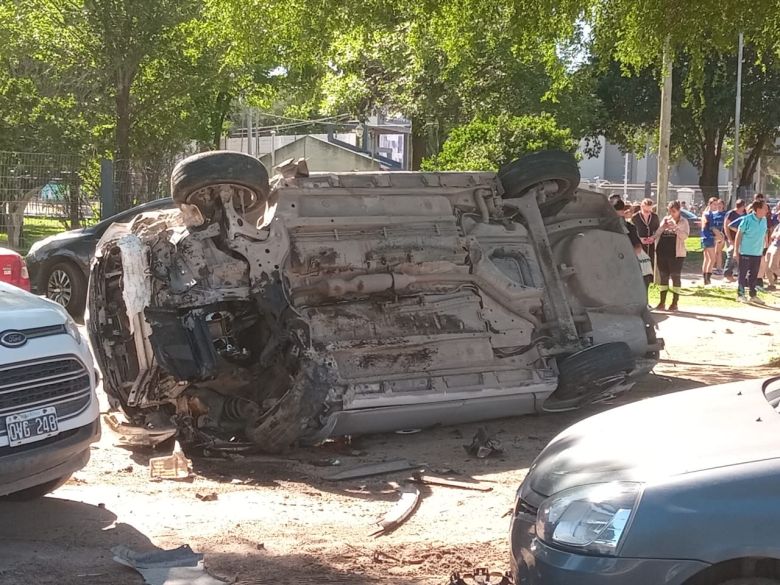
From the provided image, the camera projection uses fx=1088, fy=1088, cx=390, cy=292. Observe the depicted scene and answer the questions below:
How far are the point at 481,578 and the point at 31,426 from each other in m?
2.30

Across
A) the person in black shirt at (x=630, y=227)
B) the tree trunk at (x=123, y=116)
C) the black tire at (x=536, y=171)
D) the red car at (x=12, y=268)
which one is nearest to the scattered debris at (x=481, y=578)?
the black tire at (x=536, y=171)

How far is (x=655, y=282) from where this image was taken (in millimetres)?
19062

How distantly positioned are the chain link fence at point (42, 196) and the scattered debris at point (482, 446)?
1390 cm

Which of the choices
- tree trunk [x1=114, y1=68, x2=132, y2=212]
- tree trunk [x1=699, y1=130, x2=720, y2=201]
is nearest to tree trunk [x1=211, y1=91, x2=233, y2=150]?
tree trunk [x1=114, y1=68, x2=132, y2=212]

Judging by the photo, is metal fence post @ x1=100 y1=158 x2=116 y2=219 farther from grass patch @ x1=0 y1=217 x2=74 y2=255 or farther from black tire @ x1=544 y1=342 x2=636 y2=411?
black tire @ x1=544 y1=342 x2=636 y2=411

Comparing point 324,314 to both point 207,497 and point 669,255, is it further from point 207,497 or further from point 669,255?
point 669,255

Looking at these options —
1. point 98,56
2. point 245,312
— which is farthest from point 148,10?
point 245,312

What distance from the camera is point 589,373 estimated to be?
27.2 ft

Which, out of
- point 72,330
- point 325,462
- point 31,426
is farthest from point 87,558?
point 325,462

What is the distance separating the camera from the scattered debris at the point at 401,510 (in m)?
6.01

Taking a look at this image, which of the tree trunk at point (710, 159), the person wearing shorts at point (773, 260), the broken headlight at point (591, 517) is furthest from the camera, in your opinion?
the tree trunk at point (710, 159)

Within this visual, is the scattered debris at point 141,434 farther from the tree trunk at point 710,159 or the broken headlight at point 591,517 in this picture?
the tree trunk at point 710,159

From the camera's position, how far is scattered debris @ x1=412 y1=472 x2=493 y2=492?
6789 mm

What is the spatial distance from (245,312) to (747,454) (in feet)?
15.6
